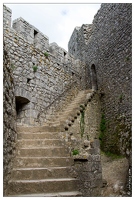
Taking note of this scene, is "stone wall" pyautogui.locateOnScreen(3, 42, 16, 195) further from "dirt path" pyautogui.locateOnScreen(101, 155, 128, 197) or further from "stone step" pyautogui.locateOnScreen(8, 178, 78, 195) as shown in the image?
"dirt path" pyautogui.locateOnScreen(101, 155, 128, 197)

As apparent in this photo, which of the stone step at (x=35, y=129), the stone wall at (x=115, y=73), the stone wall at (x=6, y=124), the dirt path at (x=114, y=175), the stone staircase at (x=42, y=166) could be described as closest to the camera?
the stone wall at (x=6, y=124)

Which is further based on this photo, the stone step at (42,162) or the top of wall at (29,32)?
the top of wall at (29,32)

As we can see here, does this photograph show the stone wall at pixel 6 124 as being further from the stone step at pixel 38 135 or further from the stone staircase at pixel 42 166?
the stone step at pixel 38 135

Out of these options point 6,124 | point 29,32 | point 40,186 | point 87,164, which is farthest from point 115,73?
point 40,186

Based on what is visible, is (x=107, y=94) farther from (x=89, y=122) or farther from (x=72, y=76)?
(x=72, y=76)

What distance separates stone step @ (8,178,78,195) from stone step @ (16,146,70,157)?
1.09 metres

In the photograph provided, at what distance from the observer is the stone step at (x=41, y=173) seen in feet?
13.1

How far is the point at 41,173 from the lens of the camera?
4133 mm

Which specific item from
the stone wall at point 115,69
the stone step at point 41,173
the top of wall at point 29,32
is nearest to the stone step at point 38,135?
the stone step at point 41,173

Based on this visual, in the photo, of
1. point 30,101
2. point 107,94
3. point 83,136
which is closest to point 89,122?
point 83,136

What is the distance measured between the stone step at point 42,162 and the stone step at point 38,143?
22.6 inches

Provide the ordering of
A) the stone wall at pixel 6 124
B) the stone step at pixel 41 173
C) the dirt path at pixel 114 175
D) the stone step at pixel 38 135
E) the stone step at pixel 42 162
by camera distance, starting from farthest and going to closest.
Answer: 1. the stone step at pixel 38 135
2. the dirt path at pixel 114 175
3. the stone step at pixel 42 162
4. the stone step at pixel 41 173
5. the stone wall at pixel 6 124

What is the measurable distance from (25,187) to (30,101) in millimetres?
4006

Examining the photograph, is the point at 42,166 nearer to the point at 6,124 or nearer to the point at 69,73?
the point at 6,124
